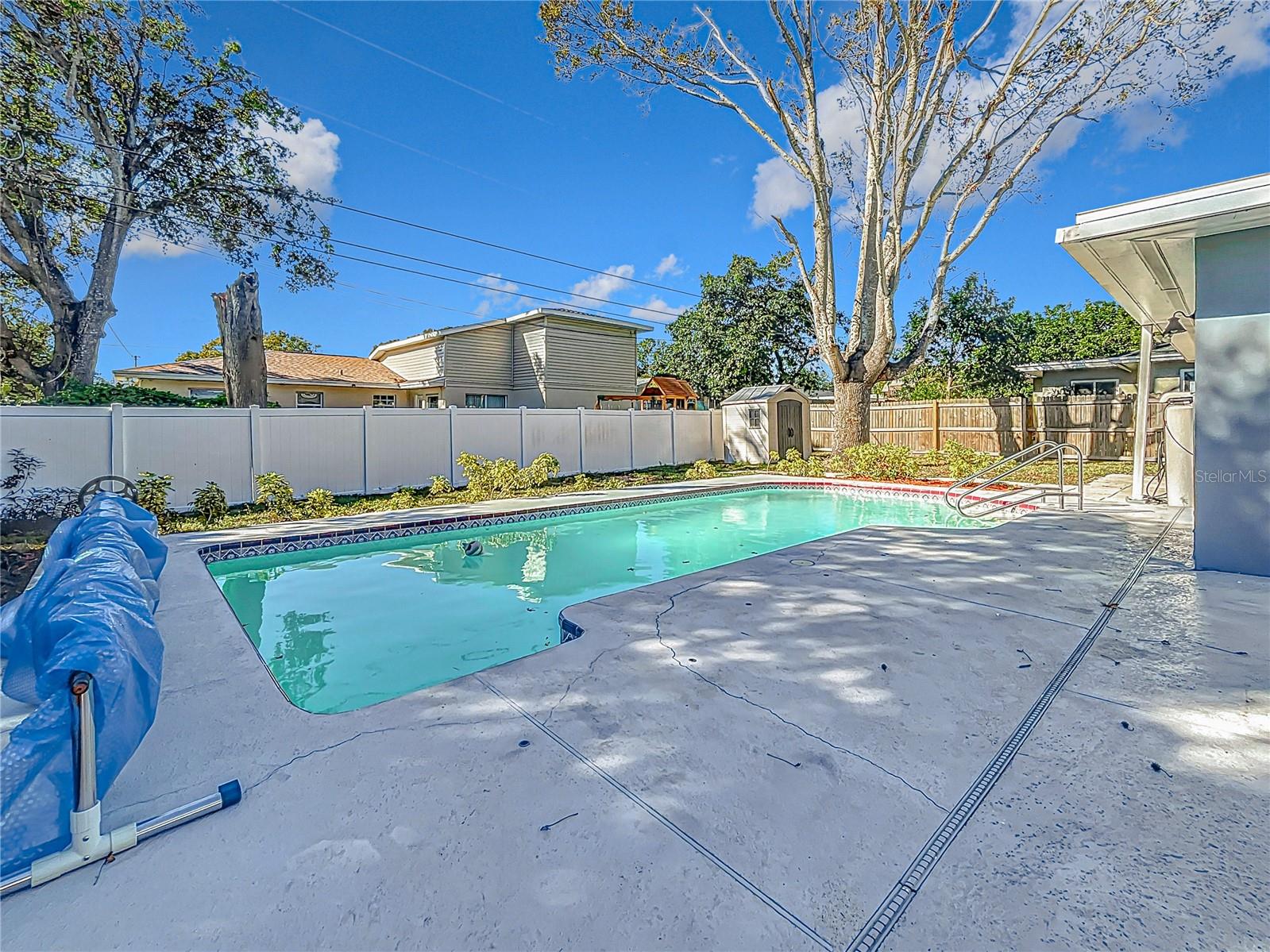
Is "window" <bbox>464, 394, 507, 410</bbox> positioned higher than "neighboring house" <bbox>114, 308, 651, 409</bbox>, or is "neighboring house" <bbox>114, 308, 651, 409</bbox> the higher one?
"neighboring house" <bbox>114, 308, 651, 409</bbox>

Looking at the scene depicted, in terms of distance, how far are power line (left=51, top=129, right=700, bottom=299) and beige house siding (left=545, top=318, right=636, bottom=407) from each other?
2.35 m

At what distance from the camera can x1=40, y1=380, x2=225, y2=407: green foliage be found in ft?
28.2

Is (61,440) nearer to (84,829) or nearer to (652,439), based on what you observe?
(84,829)

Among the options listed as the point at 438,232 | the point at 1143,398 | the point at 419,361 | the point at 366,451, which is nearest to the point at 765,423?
the point at 1143,398

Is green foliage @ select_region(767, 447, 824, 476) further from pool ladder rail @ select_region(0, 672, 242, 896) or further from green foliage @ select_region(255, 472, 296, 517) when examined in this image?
pool ladder rail @ select_region(0, 672, 242, 896)

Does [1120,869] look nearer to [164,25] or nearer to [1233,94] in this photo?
[1233,94]

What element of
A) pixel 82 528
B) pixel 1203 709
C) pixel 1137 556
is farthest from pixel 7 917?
pixel 1137 556

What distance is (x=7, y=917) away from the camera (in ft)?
4.73

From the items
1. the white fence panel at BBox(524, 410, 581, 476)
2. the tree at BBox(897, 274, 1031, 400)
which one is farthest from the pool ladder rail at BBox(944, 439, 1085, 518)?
the tree at BBox(897, 274, 1031, 400)

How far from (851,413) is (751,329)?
Result: 351 inches

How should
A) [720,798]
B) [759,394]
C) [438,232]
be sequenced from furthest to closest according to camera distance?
[438,232] → [759,394] → [720,798]

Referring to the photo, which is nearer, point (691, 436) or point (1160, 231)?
point (1160, 231)

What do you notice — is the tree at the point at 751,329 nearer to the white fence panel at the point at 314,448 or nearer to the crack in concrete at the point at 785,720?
the white fence panel at the point at 314,448

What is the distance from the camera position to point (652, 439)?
14.1 m
